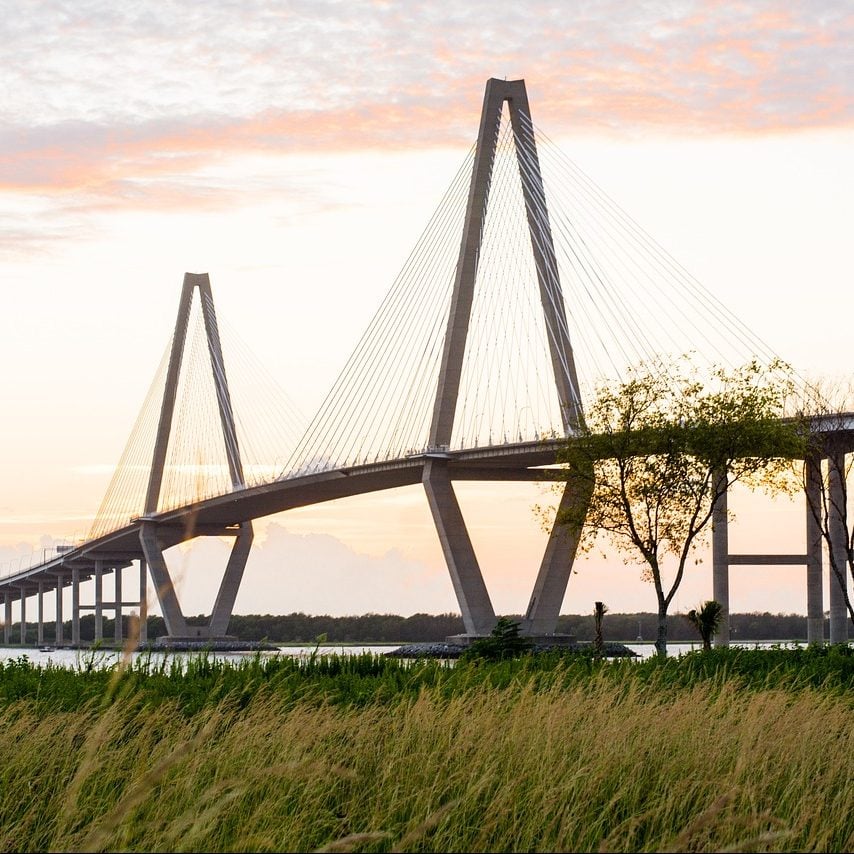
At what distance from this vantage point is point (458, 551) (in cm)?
5459

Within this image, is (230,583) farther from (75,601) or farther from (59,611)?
(59,611)

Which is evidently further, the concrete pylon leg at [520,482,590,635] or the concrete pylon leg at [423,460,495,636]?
the concrete pylon leg at [423,460,495,636]

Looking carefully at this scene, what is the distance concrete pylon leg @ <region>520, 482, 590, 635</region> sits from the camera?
53.5 metres

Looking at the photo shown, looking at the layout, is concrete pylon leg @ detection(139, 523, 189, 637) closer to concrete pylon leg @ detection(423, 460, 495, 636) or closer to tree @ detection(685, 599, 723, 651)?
concrete pylon leg @ detection(423, 460, 495, 636)

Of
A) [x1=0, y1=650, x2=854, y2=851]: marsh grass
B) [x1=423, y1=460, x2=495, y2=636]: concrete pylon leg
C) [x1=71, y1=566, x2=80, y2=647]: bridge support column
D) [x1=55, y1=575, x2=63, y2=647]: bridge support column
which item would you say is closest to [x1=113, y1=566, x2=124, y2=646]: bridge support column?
[x1=71, y1=566, x2=80, y2=647]: bridge support column

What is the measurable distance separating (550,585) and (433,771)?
144ft

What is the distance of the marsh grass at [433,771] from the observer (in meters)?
9.23

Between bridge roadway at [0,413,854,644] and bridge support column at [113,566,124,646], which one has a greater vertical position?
bridge roadway at [0,413,854,644]

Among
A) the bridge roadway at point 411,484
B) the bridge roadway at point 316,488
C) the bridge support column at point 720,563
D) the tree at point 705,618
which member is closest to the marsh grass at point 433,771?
the bridge roadway at point 411,484

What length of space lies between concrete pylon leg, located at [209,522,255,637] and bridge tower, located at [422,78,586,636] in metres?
30.8

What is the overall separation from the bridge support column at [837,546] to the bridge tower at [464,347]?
9.05m

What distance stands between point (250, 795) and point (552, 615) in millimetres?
45270

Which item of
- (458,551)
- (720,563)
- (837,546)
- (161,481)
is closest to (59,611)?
(161,481)

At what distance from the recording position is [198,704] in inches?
558
